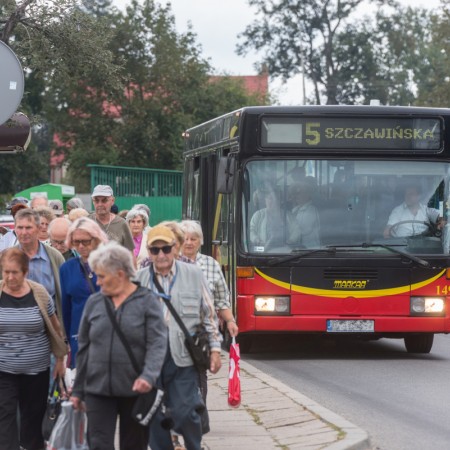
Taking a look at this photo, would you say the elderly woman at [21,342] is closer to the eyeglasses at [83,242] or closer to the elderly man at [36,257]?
the eyeglasses at [83,242]

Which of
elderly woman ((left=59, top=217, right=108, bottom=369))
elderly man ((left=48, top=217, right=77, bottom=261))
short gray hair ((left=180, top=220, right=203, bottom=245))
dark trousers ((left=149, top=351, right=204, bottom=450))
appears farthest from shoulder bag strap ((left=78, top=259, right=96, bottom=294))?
elderly man ((left=48, top=217, right=77, bottom=261))

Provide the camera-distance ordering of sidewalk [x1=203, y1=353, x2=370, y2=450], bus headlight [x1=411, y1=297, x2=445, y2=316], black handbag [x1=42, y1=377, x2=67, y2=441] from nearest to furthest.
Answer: black handbag [x1=42, y1=377, x2=67, y2=441], sidewalk [x1=203, y1=353, x2=370, y2=450], bus headlight [x1=411, y1=297, x2=445, y2=316]

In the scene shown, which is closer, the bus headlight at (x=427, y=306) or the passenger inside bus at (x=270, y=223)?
the passenger inside bus at (x=270, y=223)

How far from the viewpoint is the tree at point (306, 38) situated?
71500 mm

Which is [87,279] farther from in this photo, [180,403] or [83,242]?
[180,403]

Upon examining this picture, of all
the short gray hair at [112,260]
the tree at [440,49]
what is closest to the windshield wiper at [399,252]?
the short gray hair at [112,260]

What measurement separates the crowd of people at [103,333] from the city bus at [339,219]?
605cm

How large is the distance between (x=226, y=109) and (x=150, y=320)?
5026 centimetres

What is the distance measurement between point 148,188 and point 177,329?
25940mm

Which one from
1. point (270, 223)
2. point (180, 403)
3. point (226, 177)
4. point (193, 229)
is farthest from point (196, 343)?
point (270, 223)

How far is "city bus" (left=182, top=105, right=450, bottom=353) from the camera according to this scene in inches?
602

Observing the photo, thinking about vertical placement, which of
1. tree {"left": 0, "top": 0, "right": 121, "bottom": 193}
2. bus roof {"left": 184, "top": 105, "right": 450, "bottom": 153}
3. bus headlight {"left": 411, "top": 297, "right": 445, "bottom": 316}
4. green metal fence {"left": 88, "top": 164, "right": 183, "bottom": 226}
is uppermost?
tree {"left": 0, "top": 0, "right": 121, "bottom": 193}

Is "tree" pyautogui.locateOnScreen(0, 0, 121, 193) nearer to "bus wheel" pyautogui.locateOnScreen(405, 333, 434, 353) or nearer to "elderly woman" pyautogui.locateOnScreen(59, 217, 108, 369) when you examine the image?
"bus wheel" pyautogui.locateOnScreen(405, 333, 434, 353)

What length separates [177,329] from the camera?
25.7 feet
